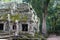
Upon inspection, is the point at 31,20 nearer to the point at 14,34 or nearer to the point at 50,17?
the point at 14,34

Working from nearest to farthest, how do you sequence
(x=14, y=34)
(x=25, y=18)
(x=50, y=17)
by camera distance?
1. (x=14, y=34)
2. (x=25, y=18)
3. (x=50, y=17)

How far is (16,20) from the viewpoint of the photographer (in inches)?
472

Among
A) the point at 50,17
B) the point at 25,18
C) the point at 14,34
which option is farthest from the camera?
the point at 50,17

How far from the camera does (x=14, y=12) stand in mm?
12508

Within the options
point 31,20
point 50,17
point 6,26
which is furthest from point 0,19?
point 50,17

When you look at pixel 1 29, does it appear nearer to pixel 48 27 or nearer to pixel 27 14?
pixel 27 14

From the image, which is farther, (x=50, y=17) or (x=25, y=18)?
(x=50, y=17)

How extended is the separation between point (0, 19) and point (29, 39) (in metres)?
2.68

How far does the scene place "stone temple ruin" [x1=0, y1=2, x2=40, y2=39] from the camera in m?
12.1

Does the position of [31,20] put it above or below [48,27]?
above

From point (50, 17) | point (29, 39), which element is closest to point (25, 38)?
point (29, 39)

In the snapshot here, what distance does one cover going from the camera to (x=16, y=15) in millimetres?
12180

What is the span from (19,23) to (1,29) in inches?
60.0

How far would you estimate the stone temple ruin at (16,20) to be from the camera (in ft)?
39.7
